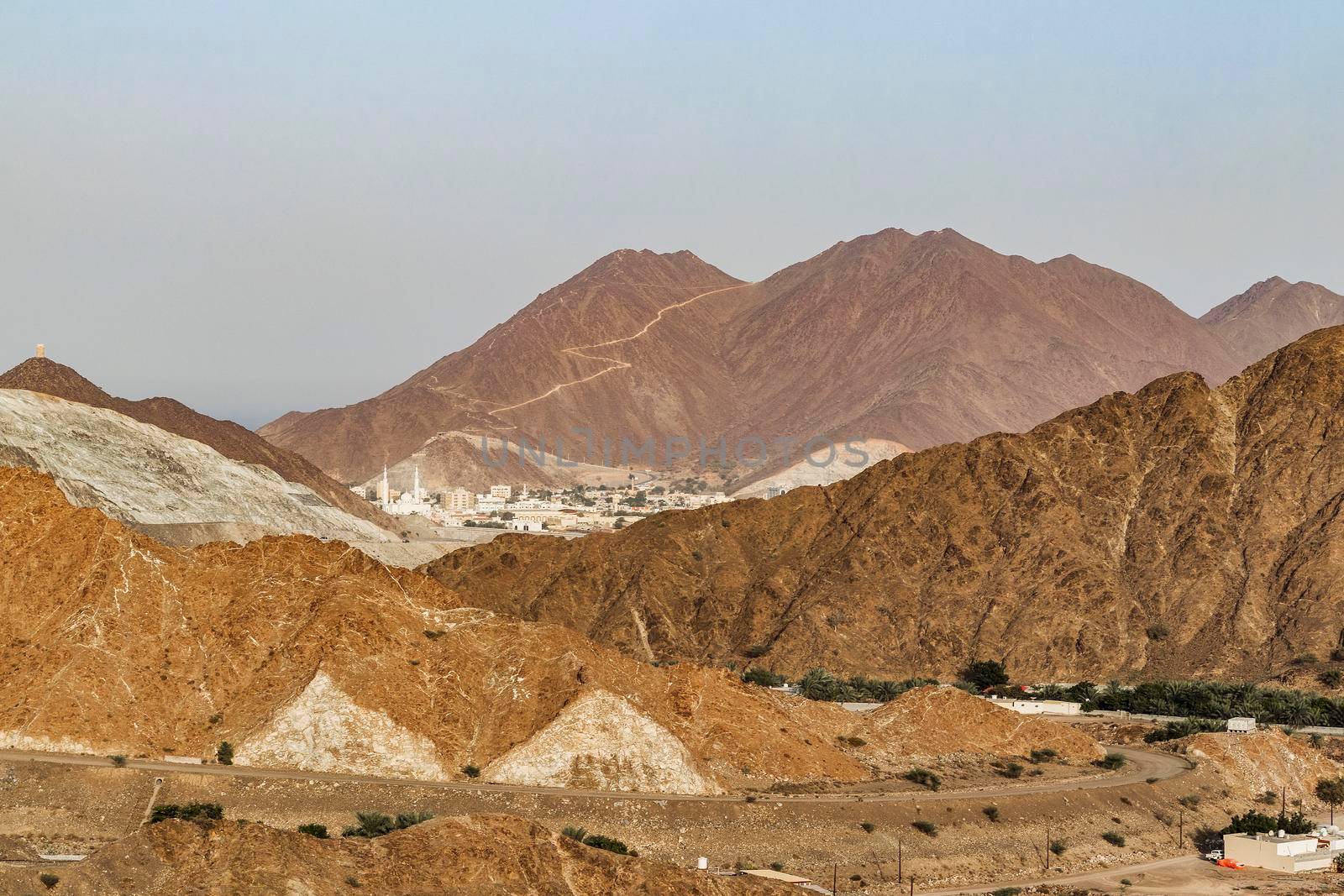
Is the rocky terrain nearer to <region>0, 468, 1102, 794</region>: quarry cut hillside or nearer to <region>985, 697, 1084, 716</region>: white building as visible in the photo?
<region>0, 468, 1102, 794</region>: quarry cut hillside

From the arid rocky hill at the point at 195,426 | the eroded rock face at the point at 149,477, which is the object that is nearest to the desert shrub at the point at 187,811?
the eroded rock face at the point at 149,477

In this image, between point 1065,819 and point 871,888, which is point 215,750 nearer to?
point 871,888

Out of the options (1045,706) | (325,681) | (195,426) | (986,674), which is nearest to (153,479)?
(195,426)

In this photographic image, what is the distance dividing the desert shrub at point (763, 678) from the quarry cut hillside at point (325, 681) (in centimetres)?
1980

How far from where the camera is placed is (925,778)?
63.6 m

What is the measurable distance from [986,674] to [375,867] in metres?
53.3

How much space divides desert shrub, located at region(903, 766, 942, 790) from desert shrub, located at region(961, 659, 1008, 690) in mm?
24785

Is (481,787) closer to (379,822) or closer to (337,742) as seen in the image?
(337,742)

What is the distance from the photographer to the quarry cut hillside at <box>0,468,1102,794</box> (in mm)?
58281

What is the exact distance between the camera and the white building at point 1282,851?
59250 mm

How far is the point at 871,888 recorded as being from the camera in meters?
53.9

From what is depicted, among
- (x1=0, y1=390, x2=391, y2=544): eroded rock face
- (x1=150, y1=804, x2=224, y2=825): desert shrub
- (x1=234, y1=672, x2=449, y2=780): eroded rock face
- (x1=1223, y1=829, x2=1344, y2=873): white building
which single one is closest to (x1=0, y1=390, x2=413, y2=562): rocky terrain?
(x1=0, y1=390, x2=391, y2=544): eroded rock face

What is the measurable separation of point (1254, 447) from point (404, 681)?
2425 inches

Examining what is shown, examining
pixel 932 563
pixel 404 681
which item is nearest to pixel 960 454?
pixel 932 563
